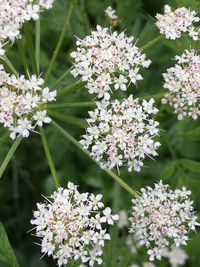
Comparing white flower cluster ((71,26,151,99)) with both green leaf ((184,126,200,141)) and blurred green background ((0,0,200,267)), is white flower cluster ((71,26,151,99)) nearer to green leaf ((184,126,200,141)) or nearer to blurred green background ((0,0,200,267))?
blurred green background ((0,0,200,267))

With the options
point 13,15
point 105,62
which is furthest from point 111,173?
point 13,15

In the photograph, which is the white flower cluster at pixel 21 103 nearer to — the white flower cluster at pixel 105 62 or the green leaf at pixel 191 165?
the white flower cluster at pixel 105 62

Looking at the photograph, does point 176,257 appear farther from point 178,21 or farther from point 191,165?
point 178,21

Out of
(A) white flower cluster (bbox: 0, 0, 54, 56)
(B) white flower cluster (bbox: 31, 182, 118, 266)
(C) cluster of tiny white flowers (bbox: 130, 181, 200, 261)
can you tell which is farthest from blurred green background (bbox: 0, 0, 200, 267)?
(A) white flower cluster (bbox: 0, 0, 54, 56)

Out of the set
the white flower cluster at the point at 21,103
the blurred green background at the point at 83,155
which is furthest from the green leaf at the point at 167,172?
the white flower cluster at the point at 21,103

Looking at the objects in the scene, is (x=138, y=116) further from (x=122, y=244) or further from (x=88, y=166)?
(x=88, y=166)
